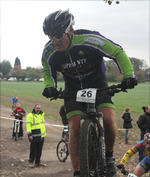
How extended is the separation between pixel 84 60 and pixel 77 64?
0.12 m

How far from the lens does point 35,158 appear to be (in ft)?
34.0

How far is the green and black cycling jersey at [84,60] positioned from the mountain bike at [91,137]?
1.26 feet

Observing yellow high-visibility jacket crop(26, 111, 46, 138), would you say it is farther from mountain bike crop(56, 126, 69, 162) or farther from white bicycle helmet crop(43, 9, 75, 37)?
white bicycle helmet crop(43, 9, 75, 37)

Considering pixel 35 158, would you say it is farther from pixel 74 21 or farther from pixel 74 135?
pixel 74 21

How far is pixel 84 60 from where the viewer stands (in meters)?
3.59

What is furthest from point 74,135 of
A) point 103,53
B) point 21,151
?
point 21,151

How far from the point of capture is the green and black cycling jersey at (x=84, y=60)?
340 centimetres

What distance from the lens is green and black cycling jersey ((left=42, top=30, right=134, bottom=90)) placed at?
3398mm

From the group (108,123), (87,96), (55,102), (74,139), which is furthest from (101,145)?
(55,102)

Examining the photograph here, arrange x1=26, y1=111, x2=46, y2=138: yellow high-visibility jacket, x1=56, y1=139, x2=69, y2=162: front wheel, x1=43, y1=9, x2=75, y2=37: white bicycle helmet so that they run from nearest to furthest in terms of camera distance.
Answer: x1=43, y1=9, x2=75, y2=37: white bicycle helmet → x1=26, y1=111, x2=46, y2=138: yellow high-visibility jacket → x1=56, y1=139, x2=69, y2=162: front wheel

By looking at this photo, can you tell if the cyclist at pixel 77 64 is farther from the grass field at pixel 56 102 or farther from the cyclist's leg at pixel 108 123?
the grass field at pixel 56 102

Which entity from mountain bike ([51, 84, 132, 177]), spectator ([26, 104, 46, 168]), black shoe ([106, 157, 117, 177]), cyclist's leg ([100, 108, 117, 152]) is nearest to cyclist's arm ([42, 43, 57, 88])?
mountain bike ([51, 84, 132, 177])

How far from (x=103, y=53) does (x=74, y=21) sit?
0.60 metres

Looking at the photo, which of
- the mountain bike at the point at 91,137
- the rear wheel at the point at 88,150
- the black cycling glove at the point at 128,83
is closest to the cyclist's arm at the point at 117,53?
the black cycling glove at the point at 128,83
